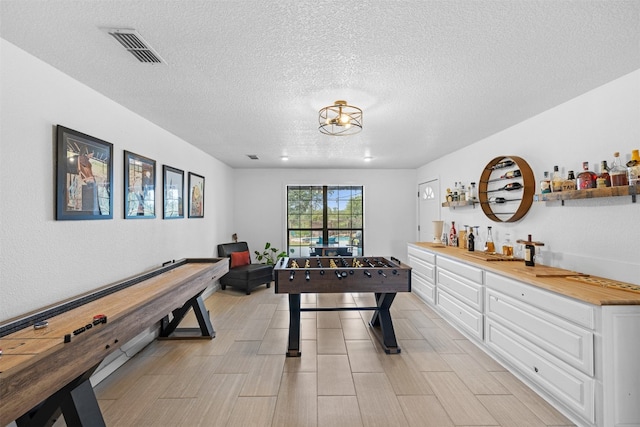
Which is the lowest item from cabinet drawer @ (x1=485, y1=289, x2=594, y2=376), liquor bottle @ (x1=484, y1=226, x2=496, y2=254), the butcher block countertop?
cabinet drawer @ (x1=485, y1=289, x2=594, y2=376)

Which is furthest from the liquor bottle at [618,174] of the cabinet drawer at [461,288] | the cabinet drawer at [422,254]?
the cabinet drawer at [422,254]

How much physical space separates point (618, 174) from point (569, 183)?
415 millimetres

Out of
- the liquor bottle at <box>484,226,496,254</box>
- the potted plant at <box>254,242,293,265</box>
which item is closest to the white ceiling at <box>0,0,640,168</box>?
the liquor bottle at <box>484,226,496,254</box>

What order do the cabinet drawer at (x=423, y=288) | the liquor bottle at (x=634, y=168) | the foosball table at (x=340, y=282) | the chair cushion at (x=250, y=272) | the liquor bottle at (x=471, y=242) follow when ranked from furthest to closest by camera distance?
the chair cushion at (x=250, y=272), the cabinet drawer at (x=423, y=288), the liquor bottle at (x=471, y=242), the foosball table at (x=340, y=282), the liquor bottle at (x=634, y=168)

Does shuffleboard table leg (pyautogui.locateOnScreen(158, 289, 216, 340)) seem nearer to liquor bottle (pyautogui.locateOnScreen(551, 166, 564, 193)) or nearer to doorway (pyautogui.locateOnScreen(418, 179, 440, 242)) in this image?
liquor bottle (pyautogui.locateOnScreen(551, 166, 564, 193))

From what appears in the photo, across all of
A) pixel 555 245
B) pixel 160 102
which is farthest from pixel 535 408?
pixel 160 102

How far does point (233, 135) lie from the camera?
4.12 m

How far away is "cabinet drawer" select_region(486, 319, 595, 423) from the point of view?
2.03 metres

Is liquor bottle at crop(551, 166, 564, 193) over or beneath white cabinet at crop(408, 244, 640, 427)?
over

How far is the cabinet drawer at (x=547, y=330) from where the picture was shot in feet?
6.68

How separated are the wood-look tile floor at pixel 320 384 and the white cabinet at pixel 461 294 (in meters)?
0.23

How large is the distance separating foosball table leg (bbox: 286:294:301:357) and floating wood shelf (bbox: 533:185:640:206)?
9.11 feet

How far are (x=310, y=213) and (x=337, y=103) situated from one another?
4553 mm

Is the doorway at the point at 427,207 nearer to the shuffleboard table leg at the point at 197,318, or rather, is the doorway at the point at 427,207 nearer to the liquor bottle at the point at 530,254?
the liquor bottle at the point at 530,254
